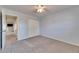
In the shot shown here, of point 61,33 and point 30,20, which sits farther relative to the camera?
point 30,20

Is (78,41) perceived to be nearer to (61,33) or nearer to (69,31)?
(69,31)

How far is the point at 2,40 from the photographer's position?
122 inches

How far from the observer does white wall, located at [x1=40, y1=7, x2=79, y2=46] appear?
3380 mm

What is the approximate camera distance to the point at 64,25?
3.88m

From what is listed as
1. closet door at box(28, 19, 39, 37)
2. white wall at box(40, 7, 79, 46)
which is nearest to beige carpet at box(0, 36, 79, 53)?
white wall at box(40, 7, 79, 46)

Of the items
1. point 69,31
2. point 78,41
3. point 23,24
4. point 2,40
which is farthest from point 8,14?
point 78,41

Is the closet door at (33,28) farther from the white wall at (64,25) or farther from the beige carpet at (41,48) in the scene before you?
the beige carpet at (41,48)

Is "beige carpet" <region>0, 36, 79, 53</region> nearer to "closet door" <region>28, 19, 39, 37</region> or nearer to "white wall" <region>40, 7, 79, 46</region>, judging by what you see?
"white wall" <region>40, 7, 79, 46</region>

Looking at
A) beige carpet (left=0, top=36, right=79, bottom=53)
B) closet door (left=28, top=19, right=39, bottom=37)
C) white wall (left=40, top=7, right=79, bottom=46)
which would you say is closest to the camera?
beige carpet (left=0, top=36, right=79, bottom=53)

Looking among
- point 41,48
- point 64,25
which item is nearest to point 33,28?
point 64,25

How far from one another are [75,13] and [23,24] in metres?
2.79

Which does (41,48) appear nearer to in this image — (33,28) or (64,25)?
(64,25)

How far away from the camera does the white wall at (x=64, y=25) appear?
133 inches

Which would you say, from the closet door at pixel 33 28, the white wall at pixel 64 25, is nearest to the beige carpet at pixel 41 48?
the white wall at pixel 64 25
